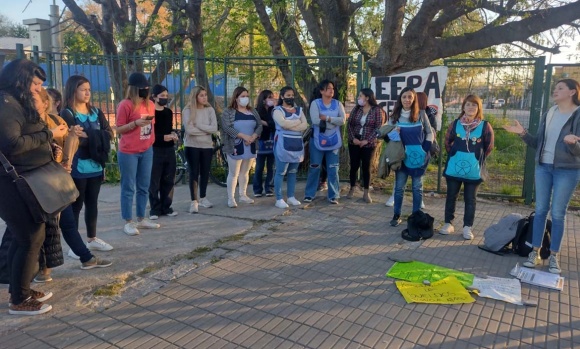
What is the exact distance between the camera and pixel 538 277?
4453 mm

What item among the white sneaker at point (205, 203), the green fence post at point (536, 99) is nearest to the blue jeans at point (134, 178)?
the white sneaker at point (205, 203)

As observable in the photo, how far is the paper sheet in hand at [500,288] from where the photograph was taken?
400 cm

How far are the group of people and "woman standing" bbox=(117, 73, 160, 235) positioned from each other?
0.5 inches

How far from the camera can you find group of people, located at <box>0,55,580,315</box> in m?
3.47

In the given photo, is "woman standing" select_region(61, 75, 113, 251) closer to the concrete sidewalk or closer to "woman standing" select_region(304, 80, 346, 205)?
the concrete sidewalk

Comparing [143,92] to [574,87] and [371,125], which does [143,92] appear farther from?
[574,87]

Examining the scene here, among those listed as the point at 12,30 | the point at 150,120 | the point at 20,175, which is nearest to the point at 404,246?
the point at 150,120

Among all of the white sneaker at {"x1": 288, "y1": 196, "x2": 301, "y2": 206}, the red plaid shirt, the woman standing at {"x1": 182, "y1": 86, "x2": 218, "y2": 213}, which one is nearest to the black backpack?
the red plaid shirt

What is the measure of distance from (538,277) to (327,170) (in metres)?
3.51

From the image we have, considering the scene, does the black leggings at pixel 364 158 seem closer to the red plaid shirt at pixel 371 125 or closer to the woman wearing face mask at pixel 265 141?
the red plaid shirt at pixel 371 125

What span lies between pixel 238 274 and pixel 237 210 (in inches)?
95.0

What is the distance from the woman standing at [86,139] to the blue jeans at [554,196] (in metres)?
4.39

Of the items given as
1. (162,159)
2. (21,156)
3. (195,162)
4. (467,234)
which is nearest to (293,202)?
(195,162)

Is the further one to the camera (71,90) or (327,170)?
(327,170)
